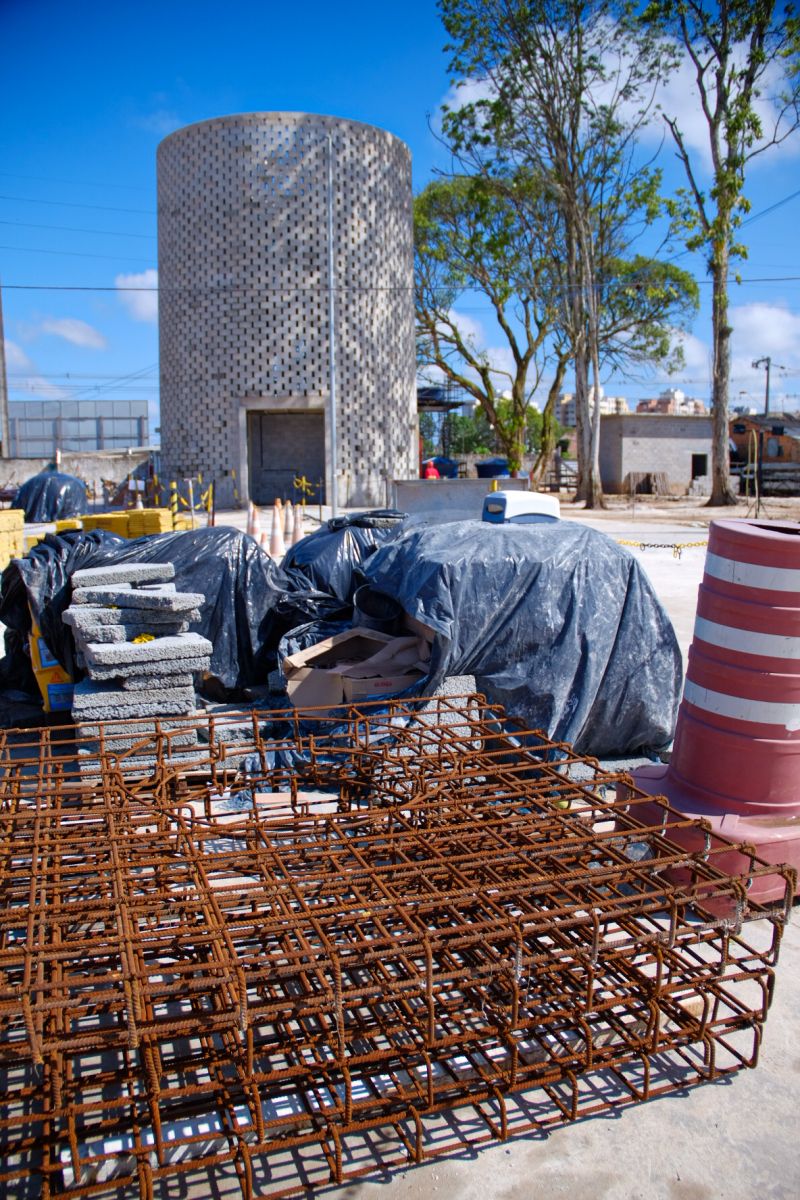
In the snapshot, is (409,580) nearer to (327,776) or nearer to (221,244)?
(327,776)

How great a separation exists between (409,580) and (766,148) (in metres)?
27.6

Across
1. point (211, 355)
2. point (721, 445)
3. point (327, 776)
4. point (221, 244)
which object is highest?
point (221, 244)

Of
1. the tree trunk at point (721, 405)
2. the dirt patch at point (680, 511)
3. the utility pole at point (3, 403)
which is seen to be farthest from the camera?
the utility pole at point (3, 403)

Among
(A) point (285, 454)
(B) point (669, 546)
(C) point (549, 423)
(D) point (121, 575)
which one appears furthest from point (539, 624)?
(C) point (549, 423)

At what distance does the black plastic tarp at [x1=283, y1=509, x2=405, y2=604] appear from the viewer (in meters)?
8.08

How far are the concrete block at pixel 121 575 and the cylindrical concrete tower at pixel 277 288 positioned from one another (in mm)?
19198

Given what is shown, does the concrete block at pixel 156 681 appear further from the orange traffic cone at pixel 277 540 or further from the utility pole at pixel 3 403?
the utility pole at pixel 3 403

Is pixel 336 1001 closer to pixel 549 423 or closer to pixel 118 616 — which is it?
pixel 118 616

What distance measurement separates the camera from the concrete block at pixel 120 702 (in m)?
5.91

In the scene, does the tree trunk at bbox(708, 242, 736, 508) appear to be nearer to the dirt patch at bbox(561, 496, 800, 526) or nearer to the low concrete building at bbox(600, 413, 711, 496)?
the dirt patch at bbox(561, 496, 800, 526)

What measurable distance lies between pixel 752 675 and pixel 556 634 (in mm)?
2048

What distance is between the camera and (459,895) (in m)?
2.78

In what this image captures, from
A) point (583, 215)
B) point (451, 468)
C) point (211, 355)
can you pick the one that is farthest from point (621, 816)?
point (451, 468)

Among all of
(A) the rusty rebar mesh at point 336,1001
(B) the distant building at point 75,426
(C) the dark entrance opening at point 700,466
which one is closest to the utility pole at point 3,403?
(B) the distant building at point 75,426
